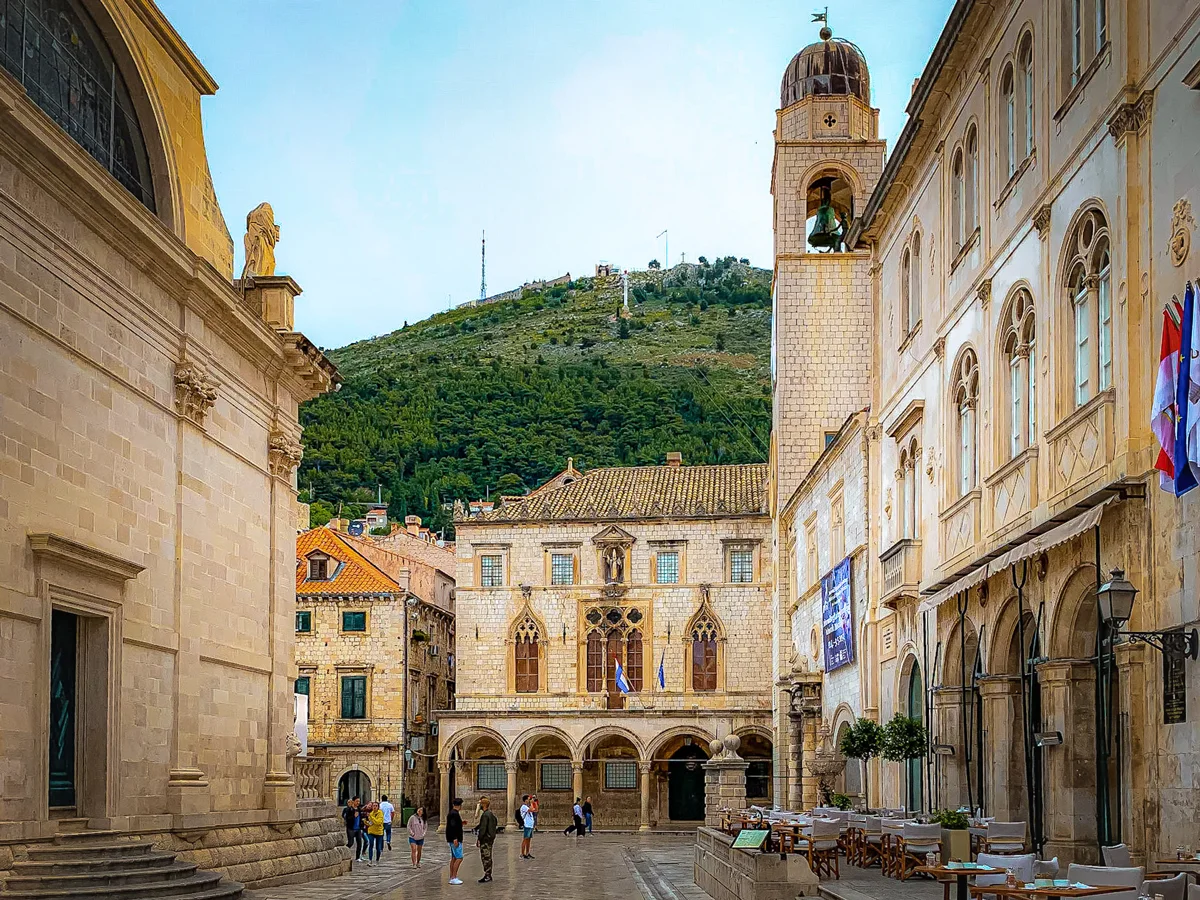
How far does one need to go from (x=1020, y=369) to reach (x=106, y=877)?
12.7m

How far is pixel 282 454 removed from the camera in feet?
91.3

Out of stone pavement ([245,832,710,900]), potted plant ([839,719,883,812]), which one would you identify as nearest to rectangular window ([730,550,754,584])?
stone pavement ([245,832,710,900])

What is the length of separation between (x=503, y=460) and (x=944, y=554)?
78493 millimetres

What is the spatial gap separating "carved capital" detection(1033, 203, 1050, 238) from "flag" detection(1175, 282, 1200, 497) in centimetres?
548

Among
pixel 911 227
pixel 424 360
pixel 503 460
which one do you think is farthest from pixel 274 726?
pixel 424 360

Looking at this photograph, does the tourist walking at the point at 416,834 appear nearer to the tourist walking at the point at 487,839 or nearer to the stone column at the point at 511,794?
the tourist walking at the point at 487,839

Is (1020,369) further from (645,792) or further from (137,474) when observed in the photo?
(645,792)

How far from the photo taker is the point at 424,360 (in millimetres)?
125125

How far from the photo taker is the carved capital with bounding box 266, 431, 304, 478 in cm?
2752

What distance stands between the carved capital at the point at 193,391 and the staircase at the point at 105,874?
621 cm

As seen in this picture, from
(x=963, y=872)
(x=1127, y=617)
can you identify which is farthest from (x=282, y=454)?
(x=963, y=872)

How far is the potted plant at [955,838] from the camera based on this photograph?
61.6 ft

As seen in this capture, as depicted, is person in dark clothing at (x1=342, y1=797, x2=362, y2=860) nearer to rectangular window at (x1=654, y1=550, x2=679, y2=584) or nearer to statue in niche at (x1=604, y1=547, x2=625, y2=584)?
statue in niche at (x1=604, y1=547, x2=625, y2=584)

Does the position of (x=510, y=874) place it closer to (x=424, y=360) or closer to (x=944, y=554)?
(x=944, y=554)
